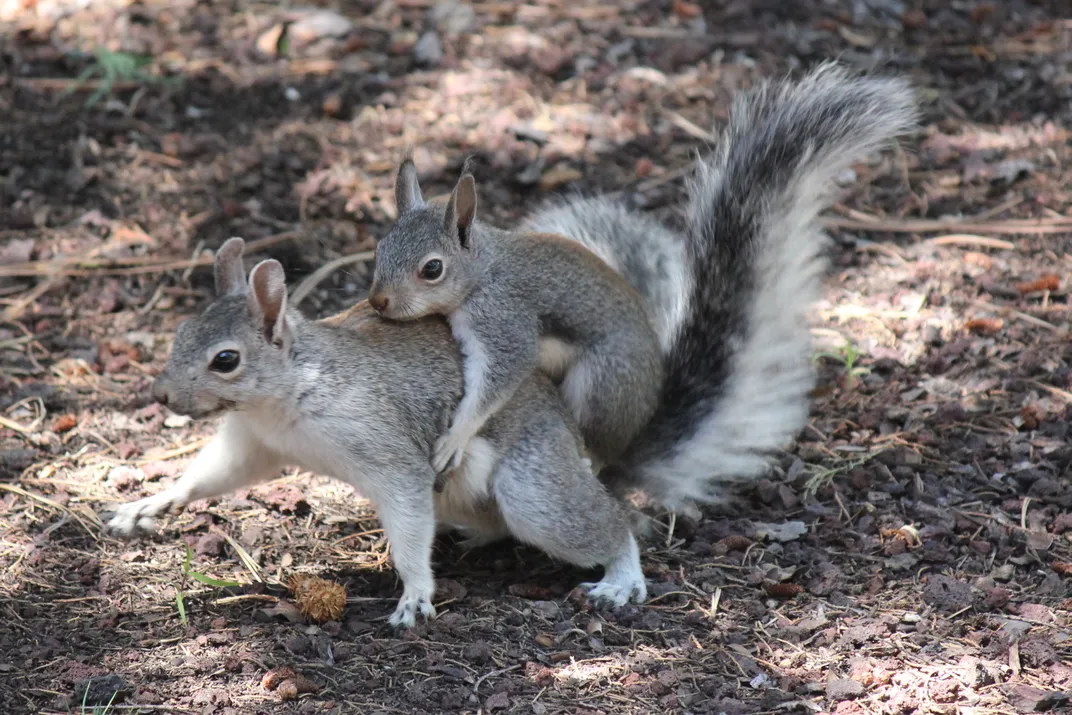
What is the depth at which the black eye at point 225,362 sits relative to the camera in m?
3.01

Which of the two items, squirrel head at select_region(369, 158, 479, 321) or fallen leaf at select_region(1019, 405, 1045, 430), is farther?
fallen leaf at select_region(1019, 405, 1045, 430)

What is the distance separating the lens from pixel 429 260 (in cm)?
330

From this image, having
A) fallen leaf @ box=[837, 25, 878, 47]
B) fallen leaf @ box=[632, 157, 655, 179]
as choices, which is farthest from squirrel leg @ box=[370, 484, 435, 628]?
fallen leaf @ box=[837, 25, 878, 47]

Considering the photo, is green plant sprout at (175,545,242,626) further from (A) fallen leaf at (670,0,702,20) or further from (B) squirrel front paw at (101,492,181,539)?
(A) fallen leaf at (670,0,702,20)

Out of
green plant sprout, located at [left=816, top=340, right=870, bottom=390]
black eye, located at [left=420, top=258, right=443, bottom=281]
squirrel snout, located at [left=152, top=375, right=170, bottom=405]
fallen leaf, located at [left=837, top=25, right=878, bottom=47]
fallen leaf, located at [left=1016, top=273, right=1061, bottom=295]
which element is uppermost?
fallen leaf, located at [left=837, top=25, right=878, bottom=47]

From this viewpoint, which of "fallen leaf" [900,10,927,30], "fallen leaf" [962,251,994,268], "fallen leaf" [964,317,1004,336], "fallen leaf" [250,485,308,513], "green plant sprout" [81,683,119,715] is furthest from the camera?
"fallen leaf" [900,10,927,30]

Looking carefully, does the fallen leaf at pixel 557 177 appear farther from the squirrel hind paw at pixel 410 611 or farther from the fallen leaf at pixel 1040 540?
the fallen leaf at pixel 1040 540

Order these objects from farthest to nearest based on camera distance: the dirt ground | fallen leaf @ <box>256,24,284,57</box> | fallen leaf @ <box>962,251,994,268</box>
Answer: fallen leaf @ <box>256,24,284,57</box> → fallen leaf @ <box>962,251,994,268</box> → the dirt ground

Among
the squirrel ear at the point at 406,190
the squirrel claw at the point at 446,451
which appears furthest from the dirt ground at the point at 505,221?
the squirrel ear at the point at 406,190

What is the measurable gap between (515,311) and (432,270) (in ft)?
0.88

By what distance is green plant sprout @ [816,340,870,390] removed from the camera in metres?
4.16

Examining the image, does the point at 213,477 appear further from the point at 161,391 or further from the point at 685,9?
the point at 685,9

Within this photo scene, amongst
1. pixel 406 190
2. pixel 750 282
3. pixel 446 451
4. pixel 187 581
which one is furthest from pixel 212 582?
pixel 750 282

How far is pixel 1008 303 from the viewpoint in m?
4.48
